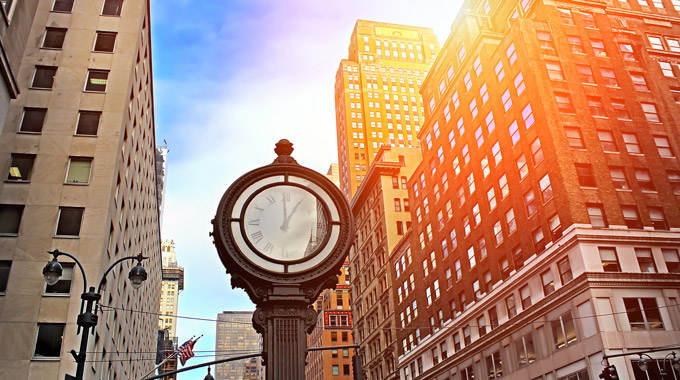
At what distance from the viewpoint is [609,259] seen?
36969 millimetres

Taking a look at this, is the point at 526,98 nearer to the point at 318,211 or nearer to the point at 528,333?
the point at 528,333

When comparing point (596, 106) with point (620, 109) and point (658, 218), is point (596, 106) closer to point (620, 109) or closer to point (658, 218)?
point (620, 109)

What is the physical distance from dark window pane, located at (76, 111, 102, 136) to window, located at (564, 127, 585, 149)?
3205cm

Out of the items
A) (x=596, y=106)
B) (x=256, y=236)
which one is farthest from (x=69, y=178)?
(x=596, y=106)

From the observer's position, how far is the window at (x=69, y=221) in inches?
1373

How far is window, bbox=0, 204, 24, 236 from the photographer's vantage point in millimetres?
34344

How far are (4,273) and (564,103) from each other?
38356 millimetres

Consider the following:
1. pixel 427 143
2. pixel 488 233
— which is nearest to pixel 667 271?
pixel 488 233

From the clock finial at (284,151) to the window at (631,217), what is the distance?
1524 inches

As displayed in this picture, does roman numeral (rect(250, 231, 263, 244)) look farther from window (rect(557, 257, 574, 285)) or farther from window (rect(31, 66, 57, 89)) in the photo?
window (rect(31, 66, 57, 89))

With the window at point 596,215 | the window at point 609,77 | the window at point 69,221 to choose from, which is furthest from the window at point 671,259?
the window at point 69,221

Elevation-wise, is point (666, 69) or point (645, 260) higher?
point (666, 69)

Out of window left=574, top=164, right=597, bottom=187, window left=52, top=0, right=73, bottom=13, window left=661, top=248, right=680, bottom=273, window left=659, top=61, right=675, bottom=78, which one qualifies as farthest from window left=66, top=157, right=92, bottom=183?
window left=659, top=61, right=675, bottom=78

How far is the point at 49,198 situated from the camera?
35.3m
